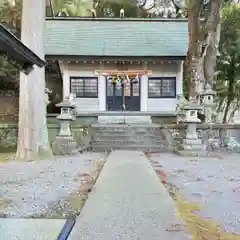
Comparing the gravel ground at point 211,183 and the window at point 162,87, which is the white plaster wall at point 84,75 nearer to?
the window at point 162,87

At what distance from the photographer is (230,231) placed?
457cm

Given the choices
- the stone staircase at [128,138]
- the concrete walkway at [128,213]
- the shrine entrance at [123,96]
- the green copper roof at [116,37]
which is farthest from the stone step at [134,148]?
the green copper roof at [116,37]

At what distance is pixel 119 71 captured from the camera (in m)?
22.2

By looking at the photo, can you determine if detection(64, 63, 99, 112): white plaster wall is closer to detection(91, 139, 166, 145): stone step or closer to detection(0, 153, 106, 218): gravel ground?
detection(91, 139, 166, 145): stone step

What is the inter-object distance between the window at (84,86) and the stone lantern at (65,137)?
7.73 meters

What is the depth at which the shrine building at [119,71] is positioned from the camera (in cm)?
2166

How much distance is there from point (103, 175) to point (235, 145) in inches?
323

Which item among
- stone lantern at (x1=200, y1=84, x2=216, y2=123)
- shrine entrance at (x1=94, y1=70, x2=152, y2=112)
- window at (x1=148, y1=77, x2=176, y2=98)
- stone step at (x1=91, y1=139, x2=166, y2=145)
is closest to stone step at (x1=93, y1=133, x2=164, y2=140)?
stone step at (x1=91, y1=139, x2=166, y2=145)

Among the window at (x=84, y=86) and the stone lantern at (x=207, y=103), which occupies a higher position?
the window at (x=84, y=86)

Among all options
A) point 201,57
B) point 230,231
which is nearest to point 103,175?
point 230,231

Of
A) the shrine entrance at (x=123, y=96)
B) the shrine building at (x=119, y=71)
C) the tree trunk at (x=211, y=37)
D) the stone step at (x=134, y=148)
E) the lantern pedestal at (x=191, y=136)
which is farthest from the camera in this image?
the shrine entrance at (x=123, y=96)

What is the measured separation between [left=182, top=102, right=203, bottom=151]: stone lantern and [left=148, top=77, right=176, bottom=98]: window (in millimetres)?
7819

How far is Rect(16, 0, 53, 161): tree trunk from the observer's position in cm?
1161

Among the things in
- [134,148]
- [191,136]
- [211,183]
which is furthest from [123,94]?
[211,183]
